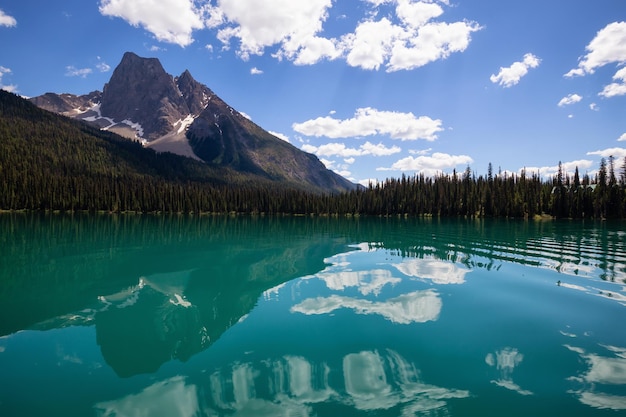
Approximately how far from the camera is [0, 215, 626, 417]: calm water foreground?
1040 centimetres

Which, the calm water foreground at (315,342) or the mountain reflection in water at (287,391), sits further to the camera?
the calm water foreground at (315,342)

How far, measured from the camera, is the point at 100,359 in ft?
44.4

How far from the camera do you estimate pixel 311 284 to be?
26234 millimetres

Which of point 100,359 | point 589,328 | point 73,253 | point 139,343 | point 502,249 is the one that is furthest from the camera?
point 502,249

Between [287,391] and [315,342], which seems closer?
[287,391]

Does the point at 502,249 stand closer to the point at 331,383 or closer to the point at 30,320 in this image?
the point at 331,383

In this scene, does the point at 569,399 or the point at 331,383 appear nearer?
the point at 569,399

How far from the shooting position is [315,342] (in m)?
14.9

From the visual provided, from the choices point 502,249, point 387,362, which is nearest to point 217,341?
point 387,362

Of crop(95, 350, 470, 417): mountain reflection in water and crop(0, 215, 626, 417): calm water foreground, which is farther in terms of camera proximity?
crop(0, 215, 626, 417): calm water foreground

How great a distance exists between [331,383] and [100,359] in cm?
922

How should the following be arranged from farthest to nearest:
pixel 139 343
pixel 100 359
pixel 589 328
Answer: pixel 589 328
pixel 139 343
pixel 100 359

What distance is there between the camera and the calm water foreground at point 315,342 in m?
10.4

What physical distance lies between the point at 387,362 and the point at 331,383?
2.57 meters
